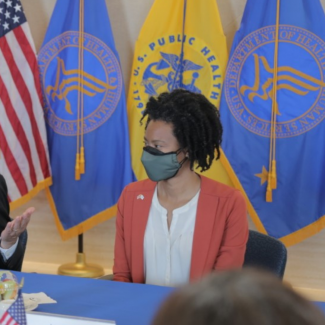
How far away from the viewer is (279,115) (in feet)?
12.4

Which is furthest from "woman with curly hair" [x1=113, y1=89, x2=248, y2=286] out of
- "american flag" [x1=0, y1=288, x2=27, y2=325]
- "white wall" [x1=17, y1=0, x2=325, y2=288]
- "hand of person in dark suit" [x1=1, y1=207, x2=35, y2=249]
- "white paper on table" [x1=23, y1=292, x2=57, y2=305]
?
"white wall" [x1=17, y1=0, x2=325, y2=288]

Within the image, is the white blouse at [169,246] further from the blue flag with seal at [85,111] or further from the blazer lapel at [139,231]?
the blue flag with seal at [85,111]

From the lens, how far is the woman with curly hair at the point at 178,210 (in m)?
2.28

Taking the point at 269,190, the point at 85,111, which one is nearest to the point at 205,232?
the point at 269,190

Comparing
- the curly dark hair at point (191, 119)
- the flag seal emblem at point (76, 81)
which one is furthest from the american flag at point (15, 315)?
the flag seal emblem at point (76, 81)

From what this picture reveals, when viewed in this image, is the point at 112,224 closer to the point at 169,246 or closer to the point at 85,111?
the point at 85,111

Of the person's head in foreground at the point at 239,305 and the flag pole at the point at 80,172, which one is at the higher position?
the person's head in foreground at the point at 239,305

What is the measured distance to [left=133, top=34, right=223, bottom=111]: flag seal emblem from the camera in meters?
3.90

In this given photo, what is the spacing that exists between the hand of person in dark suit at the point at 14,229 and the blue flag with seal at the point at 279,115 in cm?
192

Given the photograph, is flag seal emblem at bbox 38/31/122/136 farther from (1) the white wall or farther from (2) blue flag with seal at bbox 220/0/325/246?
Result: (2) blue flag with seal at bbox 220/0/325/246

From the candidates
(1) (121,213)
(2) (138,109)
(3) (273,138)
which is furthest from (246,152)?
(1) (121,213)

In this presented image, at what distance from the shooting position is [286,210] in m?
3.85

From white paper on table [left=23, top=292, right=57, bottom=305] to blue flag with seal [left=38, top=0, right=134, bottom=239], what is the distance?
221cm

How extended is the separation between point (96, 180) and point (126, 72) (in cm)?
81
